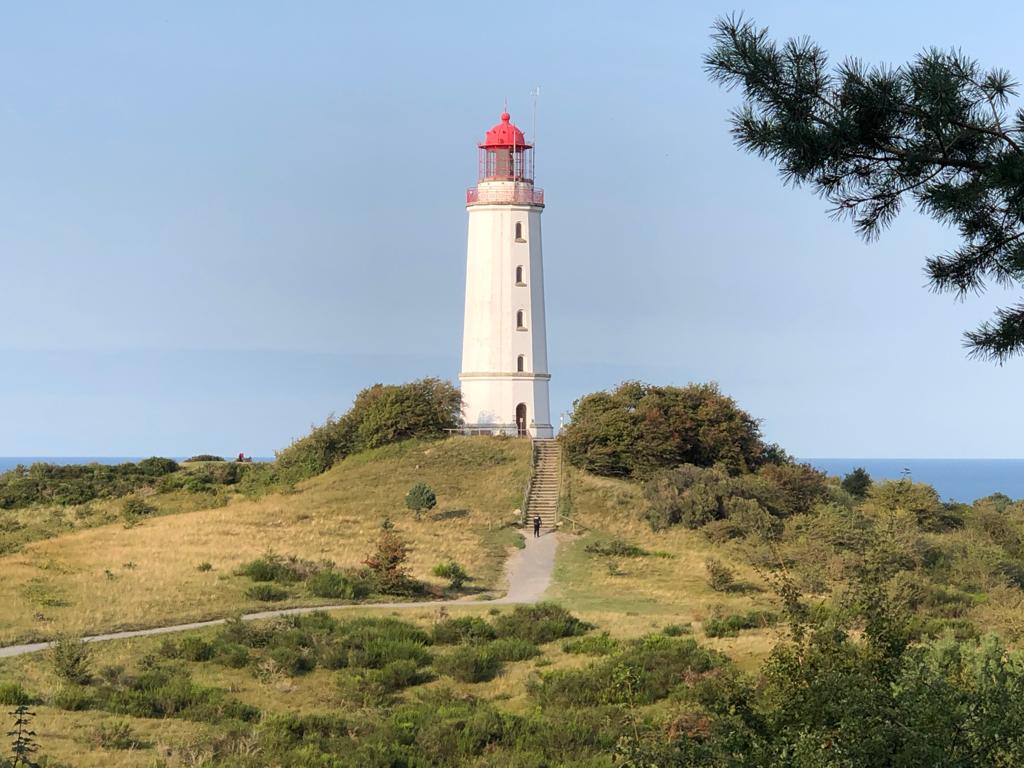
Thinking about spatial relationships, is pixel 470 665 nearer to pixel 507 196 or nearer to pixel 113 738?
pixel 113 738

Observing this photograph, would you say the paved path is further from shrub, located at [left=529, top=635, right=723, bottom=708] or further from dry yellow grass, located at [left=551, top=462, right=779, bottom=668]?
shrub, located at [left=529, top=635, right=723, bottom=708]

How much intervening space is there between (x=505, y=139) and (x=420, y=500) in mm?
16767

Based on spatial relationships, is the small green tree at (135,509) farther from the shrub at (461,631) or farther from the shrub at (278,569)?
the shrub at (461,631)

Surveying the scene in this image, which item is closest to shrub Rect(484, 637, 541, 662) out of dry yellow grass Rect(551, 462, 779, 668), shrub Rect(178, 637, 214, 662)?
dry yellow grass Rect(551, 462, 779, 668)

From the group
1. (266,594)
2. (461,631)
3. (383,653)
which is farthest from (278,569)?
(383,653)

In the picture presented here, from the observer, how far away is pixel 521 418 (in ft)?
189

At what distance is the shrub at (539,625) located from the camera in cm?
3081

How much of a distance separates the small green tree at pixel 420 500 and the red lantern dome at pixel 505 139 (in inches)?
619

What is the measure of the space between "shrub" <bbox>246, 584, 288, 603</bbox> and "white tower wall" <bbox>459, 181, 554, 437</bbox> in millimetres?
Answer: 22411

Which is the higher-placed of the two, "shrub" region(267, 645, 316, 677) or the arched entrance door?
the arched entrance door

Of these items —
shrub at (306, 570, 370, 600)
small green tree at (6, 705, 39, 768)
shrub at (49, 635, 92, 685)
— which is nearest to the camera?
small green tree at (6, 705, 39, 768)

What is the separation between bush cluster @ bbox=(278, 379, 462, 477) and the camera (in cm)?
5666

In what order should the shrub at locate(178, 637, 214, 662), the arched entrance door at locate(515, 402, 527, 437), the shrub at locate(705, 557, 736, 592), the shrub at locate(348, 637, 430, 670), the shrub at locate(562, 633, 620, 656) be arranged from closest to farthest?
1. the shrub at locate(178, 637, 214, 662)
2. the shrub at locate(348, 637, 430, 670)
3. the shrub at locate(562, 633, 620, 656)
4. the shrub at locate(705, 557, 736, 592)
5. the arched entrance door at locate(515, 402, 527, 437)

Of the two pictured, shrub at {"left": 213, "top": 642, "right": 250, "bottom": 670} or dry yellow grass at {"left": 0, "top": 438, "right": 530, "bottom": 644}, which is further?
dry yellow grass at {"left": 0, "top": 438, "right": 530, "bottom": 644}
